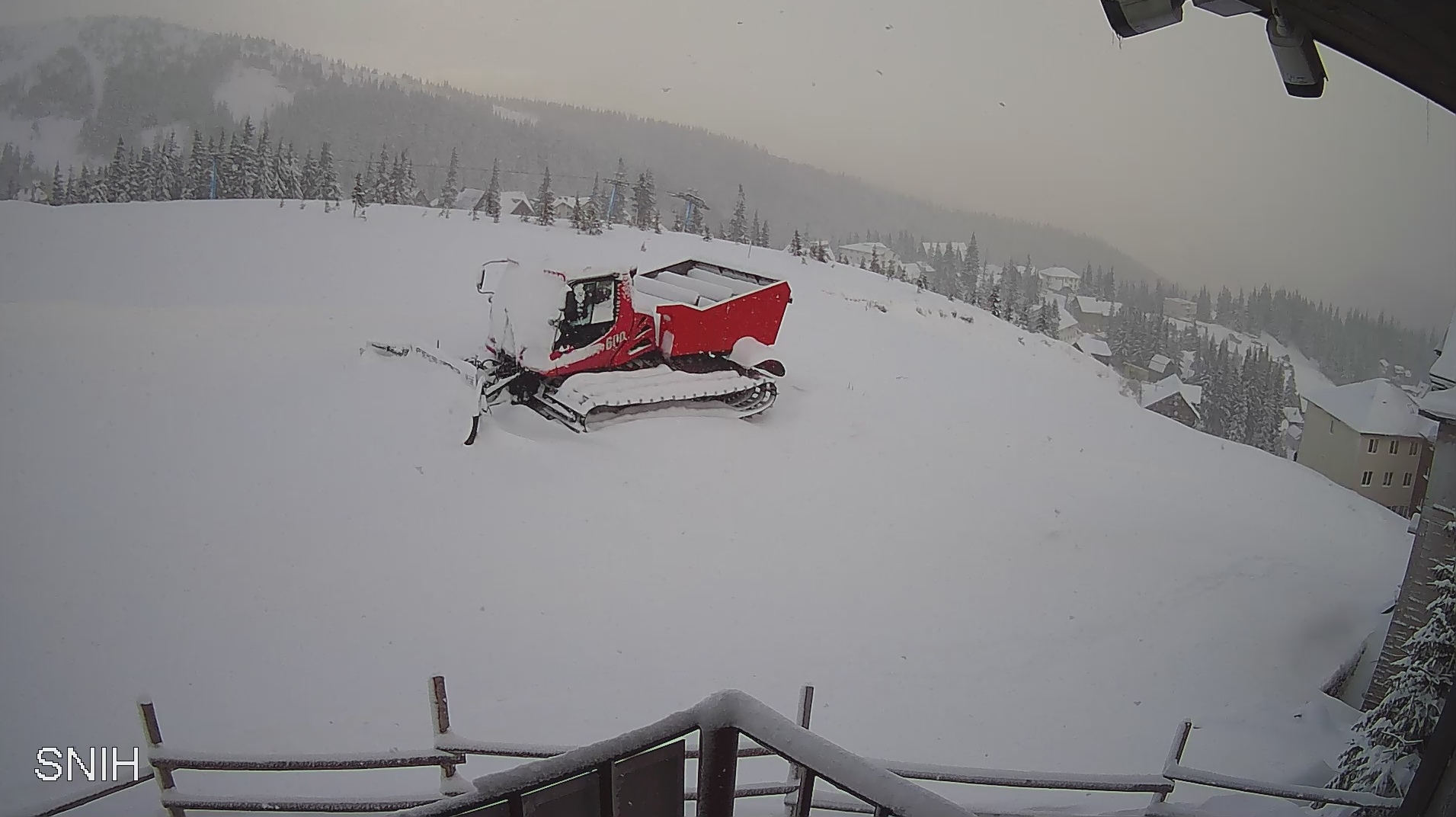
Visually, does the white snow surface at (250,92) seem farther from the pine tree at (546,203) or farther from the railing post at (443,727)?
the railing post at (443,727)

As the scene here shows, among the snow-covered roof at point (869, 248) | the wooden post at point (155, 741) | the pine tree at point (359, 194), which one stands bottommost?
the wooden post at point (155, 741)

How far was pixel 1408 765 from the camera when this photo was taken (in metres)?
3.34

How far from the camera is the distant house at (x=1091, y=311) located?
19062 millimetres

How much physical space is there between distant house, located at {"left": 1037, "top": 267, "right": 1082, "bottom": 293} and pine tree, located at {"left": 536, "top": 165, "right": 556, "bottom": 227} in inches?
504

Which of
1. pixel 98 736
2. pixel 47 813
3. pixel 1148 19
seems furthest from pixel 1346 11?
pixel 98 736

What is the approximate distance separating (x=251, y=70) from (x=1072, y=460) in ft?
31.3

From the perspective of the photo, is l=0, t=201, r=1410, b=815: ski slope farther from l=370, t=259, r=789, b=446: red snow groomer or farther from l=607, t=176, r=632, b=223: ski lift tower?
l=607, t=176, r=632, b=223: ski lift tower

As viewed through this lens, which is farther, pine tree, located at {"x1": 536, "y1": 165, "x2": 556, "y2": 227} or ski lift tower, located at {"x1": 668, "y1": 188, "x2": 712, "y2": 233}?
ski lift tower, located at {"x1": 668, "y1": 188, "x2": 712, "y2": 233}

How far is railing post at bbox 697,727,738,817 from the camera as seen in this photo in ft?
4.15

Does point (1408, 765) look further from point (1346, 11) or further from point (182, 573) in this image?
point (182, 573)

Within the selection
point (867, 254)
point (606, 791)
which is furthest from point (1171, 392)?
point (606, 791)

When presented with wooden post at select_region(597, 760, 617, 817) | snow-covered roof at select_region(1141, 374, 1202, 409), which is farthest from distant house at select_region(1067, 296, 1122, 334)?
wooden post at select_region(597, 760, 617, 817)

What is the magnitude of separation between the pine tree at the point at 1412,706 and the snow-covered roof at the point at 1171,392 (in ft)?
34.7

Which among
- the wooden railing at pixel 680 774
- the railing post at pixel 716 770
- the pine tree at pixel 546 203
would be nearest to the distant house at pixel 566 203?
the pine tree at pixel 546 203
